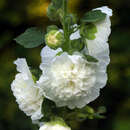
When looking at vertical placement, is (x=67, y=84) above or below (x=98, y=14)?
below

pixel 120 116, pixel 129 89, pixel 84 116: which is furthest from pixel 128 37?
pixel 84 116

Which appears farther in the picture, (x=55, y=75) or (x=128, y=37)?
(x=128, y=37)

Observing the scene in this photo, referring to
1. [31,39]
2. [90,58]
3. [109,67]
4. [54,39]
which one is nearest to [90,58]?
[90,58]

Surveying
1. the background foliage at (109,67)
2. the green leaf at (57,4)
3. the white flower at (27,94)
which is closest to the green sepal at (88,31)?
the green leaf at (57,4)

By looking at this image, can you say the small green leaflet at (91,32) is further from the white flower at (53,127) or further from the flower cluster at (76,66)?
the white flower at (53,127)

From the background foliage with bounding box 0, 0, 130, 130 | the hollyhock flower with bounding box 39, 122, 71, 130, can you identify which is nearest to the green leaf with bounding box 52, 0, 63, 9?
the hollyhock flower with bounding box 39, 122, 71, 130

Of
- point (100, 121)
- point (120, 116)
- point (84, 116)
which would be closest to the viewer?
point (84, 116)

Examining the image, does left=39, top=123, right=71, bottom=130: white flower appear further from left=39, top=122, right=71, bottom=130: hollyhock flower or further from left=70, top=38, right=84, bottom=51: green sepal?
left=70, top=38, right=84, bottom=51: green sepal

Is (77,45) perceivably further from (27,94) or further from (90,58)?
(27,94)

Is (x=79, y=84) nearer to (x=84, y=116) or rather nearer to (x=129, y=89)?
(x=84, y=116)
